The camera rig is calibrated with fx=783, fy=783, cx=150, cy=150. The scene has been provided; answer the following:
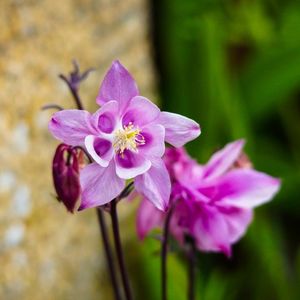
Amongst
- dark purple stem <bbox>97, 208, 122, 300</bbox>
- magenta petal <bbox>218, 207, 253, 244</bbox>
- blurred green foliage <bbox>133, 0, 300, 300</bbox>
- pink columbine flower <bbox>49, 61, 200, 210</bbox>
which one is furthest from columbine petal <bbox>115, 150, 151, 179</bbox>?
blurred green foliage <bbox>133, 0, 300, 300</bbox>

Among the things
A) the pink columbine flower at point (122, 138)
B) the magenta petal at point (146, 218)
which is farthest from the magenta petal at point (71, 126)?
the magenta petal at point (146, 218)

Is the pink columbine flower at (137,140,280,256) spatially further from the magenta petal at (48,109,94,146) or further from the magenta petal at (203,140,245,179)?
the magenta petal at (48,109,94,146)

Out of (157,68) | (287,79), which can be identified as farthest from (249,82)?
(157,68)

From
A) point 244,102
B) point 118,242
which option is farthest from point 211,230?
point 244,102

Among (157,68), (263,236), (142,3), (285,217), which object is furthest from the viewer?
(157,68)

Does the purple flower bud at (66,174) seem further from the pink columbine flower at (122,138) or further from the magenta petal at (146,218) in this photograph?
the magenta petal at (146,218)

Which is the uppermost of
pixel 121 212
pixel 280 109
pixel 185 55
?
pixel 185 55

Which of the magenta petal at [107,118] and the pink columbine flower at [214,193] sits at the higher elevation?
the magenta petal at [107,118]

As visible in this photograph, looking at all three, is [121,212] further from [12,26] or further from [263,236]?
[12,26]
